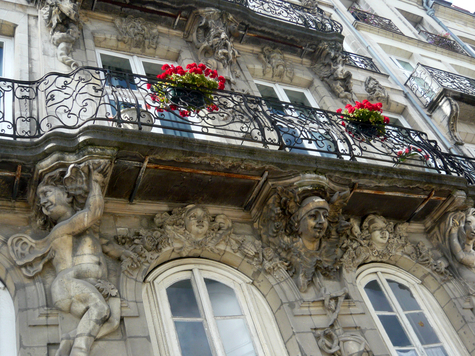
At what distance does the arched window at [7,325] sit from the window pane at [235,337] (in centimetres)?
184

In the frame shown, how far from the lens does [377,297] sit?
19.8 feet

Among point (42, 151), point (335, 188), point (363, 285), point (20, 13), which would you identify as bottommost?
point (363, 285)

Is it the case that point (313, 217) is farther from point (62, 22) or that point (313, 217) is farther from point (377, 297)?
point (62, 22)

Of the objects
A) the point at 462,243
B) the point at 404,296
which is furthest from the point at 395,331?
the point at 462,243

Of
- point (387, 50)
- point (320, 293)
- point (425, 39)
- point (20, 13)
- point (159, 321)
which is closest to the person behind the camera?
point (159, 321)

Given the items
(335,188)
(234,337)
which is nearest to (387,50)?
(335,188)

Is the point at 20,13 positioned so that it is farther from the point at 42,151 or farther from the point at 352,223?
the point at 352,223

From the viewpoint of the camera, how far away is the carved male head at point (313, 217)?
5.56 meters

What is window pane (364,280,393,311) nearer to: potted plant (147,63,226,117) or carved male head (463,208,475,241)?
carved male head (463,208,475,241)

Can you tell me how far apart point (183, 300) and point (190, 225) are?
2.72 ft

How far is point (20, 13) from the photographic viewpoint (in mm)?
7570

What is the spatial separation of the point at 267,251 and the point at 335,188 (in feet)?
3.53

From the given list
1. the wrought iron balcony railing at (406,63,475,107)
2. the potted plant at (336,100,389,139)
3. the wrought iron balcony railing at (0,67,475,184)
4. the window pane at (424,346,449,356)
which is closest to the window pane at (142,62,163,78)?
the wrought iron balcony railing at (0,67,475,184)

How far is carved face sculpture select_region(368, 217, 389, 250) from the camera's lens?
6.46 metres
